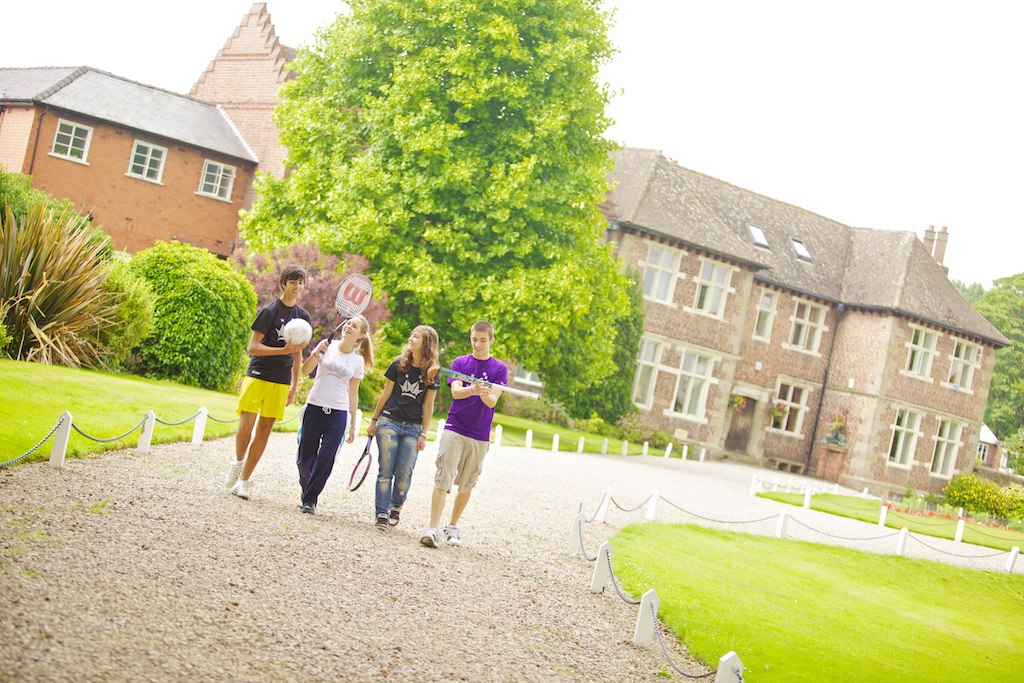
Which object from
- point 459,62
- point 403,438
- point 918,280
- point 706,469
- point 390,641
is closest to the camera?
point 390,641

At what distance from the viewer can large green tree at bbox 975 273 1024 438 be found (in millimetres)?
64250

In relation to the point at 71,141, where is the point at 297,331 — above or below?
below

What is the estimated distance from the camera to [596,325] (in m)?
26.6

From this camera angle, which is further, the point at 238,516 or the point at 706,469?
the point at 706,469

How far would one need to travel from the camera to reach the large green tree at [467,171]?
23.7 m

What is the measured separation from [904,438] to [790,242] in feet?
29.1

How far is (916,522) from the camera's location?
27062 millimetres

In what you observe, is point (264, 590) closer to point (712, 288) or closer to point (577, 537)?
point (577, 537)

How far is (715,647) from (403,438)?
3.43 metres

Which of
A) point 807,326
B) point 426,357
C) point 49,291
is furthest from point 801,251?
point 426,357

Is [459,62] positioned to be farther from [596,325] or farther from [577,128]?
[596,325]

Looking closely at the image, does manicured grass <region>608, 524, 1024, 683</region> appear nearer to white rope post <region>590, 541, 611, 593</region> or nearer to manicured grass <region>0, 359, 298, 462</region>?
white rope post <region>590, 541, 611, 593</region>

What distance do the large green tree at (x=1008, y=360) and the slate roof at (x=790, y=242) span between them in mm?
25254

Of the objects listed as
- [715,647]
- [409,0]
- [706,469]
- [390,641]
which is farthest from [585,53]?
[390,641]
